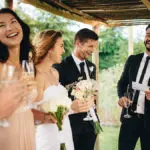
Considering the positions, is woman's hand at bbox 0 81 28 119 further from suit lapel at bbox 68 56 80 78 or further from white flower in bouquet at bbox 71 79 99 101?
suit lapel at bbox 68 56 80 78

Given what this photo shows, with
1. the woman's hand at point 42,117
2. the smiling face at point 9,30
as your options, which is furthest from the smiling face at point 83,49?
the smiling face at point 9,30

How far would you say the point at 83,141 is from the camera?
5074mm

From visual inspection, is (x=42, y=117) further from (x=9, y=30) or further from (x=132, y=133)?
(x=132, y=133)

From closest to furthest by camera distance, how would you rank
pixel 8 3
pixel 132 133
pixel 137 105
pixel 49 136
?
pixel 49 136
pixel 8 3
pixel 137 105
pixel 132 133

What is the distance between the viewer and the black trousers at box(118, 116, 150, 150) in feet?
16.6

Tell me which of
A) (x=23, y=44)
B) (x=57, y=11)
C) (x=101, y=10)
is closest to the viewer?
(x=23, y=44)

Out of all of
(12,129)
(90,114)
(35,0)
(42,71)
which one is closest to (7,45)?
(12,129)

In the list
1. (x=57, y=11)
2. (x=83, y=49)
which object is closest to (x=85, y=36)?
(x=83, y=49)

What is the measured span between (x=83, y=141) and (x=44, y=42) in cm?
155

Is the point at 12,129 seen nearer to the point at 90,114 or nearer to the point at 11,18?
the point at 11,18

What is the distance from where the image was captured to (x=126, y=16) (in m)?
6.63

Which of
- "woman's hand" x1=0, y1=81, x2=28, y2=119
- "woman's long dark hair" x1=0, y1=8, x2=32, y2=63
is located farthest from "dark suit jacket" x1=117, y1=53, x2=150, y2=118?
"woman's hand" x1=0, y1=81, x2=28, y2=119

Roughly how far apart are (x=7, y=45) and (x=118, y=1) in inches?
120

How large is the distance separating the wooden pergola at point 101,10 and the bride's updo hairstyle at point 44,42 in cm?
55
